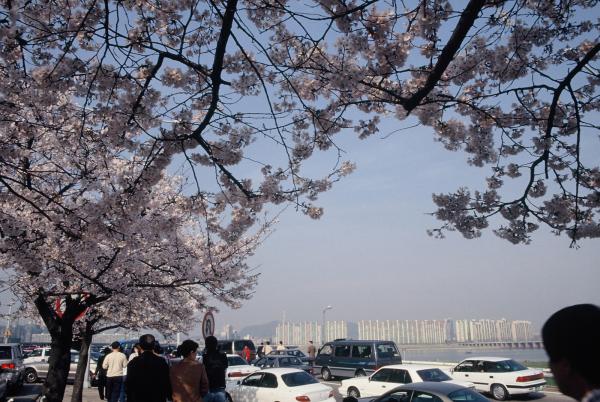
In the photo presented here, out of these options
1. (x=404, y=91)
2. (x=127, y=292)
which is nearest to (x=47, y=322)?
(x=127, y=292)

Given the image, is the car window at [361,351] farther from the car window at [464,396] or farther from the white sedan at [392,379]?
the car window at [464,396]

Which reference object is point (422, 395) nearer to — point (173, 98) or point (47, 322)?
point (173, 98)

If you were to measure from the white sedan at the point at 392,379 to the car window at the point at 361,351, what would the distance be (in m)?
5.65

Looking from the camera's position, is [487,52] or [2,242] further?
[2,242]

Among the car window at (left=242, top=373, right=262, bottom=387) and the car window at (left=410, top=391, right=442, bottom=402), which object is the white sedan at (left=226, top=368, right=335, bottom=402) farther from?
the car window at (left=410, top=391, right=442, bottom=402)

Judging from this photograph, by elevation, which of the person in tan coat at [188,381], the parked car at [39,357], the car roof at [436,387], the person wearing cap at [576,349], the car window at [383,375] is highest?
the person wearing cap at [576,349]

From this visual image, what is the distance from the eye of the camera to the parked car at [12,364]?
15.8 meters

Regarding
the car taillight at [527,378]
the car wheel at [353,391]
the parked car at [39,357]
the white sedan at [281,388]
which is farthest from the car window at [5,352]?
the car taillight at [527,378]

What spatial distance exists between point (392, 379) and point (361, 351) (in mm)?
7327

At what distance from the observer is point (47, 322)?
11.7m

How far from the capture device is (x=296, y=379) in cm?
1216

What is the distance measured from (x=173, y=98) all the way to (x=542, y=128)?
19.9ft

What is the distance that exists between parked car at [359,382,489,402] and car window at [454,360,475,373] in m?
9.19

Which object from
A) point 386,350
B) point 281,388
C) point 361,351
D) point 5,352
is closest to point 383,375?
point 281,388
